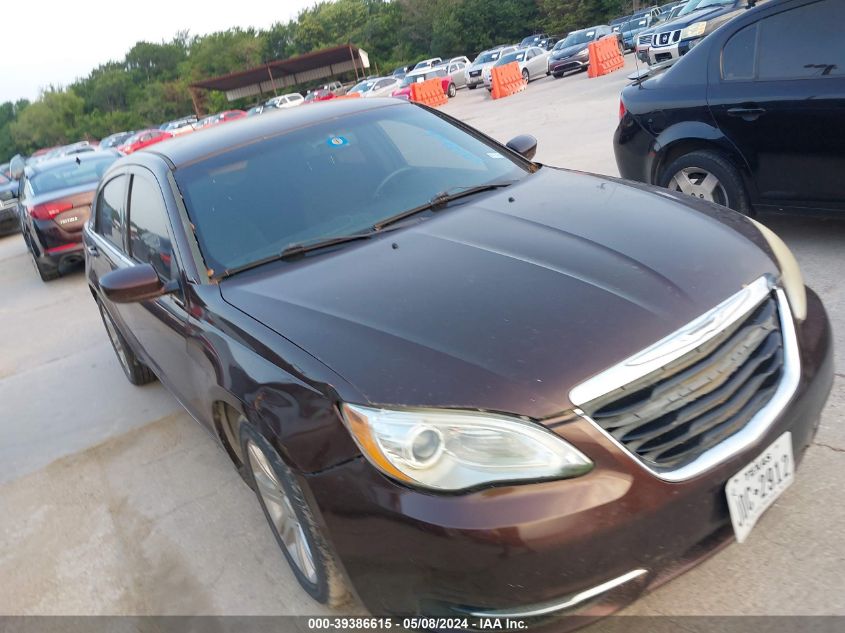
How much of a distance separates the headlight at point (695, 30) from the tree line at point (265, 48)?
45.6 meters

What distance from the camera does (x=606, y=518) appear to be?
181cm

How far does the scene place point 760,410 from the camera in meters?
2.06

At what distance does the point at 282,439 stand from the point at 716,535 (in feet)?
4.01

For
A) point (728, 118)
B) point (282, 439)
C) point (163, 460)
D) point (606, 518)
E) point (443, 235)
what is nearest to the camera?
point (606, 518)

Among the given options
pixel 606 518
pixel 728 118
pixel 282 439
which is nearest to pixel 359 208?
pixel 282 439

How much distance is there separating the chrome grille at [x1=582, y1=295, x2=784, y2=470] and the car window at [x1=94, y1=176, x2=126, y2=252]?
121 inches

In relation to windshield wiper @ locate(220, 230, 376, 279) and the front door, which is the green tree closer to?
the front door

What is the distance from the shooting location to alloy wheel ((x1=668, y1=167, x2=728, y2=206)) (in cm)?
483

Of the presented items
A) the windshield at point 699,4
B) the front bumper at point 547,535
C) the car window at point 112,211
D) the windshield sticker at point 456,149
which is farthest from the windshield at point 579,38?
the front bumper at point 547,535

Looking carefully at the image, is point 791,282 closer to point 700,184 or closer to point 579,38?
point 700,184

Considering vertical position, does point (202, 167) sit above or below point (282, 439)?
above

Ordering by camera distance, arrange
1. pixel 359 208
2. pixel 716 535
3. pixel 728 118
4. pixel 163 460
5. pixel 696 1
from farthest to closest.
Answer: pixel 696 1, pixel 728 118, pixel 163 460, pixel 359 208, pixel 716 535

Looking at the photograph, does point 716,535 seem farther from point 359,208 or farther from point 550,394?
point 359,208

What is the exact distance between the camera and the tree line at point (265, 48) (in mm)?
64938
